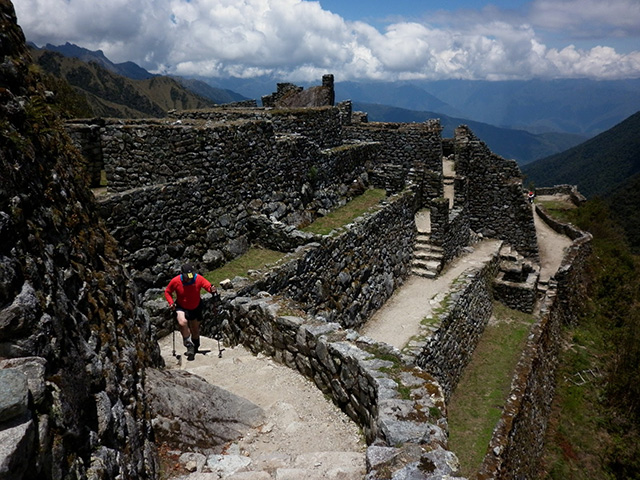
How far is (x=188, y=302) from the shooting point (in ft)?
26.8

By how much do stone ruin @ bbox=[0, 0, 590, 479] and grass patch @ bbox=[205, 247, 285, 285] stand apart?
0.22 meters

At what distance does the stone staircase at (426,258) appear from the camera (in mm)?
16891

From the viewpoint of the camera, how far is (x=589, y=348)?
19.0 meters

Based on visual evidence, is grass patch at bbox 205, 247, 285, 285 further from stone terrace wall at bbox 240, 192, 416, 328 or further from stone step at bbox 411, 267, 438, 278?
stone step at bbox 411, 267, 438, 278

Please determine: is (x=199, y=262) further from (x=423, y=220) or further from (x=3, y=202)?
(x=423, y=220)

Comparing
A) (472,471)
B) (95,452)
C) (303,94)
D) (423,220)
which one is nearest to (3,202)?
(95,452)

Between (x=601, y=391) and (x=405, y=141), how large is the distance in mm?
13570

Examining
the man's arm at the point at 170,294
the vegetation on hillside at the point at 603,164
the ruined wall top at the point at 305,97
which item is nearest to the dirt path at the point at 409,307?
the man's arm at the point at 170,294

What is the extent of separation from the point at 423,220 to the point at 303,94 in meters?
12.1

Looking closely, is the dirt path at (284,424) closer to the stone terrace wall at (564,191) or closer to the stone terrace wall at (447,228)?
the stone terrace wall at (447,228)

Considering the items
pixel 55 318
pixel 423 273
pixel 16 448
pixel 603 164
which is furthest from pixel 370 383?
pixel 603 164

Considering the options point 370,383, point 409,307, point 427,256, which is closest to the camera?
point 370,383

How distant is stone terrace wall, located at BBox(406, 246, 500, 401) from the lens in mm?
12547

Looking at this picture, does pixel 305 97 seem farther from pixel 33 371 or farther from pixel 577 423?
pixel 33 371
